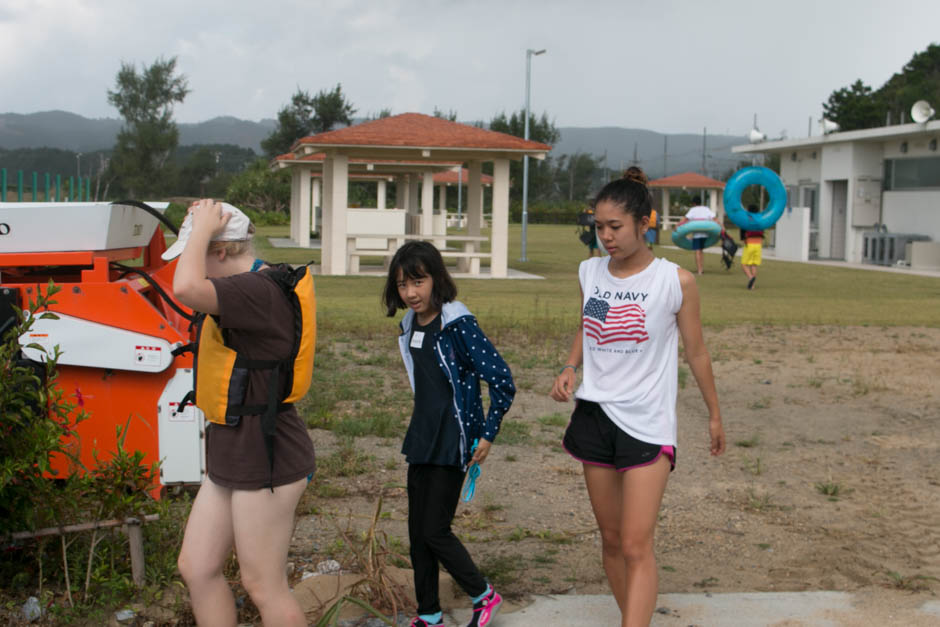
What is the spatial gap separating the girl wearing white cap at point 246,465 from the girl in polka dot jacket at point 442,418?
0.64 metres

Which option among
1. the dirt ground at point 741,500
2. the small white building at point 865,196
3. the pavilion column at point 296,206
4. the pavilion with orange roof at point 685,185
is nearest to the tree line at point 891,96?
the pavilion with orange roof at point 685,185

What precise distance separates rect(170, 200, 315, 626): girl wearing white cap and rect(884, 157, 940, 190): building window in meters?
28.3

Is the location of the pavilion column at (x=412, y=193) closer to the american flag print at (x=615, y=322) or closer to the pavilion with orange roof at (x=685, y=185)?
the pavilion with orange roof at (x=685, y=185)

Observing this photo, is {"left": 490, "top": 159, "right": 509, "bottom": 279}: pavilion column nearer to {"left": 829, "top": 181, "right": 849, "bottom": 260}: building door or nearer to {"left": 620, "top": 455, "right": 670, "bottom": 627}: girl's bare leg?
{"left": 829, "top": 181, "right": 849, "bottom": 260}: building door

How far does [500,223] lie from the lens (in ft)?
75.3

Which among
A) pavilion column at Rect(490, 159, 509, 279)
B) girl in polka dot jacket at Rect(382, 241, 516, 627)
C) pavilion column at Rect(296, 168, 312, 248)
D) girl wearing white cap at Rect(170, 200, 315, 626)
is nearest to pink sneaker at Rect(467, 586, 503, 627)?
girl in polka dot jacket at Rect(382, 241, 516, 627)

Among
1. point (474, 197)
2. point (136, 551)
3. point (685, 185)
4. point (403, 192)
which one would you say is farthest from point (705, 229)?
point (685, 185)

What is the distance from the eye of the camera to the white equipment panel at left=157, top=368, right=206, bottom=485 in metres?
4.82

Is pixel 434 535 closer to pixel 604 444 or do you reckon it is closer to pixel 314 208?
pixel 604 444

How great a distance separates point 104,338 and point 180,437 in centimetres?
59

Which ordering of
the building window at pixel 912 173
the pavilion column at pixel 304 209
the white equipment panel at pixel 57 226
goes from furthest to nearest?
1. the pavilion column at pixel 304 209
2. the building window at pixel 912 173
3. the white equipment panel at pixel 57 226

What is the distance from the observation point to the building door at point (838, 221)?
3131cm

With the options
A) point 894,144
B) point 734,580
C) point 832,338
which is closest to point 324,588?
point 734,580

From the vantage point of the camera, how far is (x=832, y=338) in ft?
40.5
